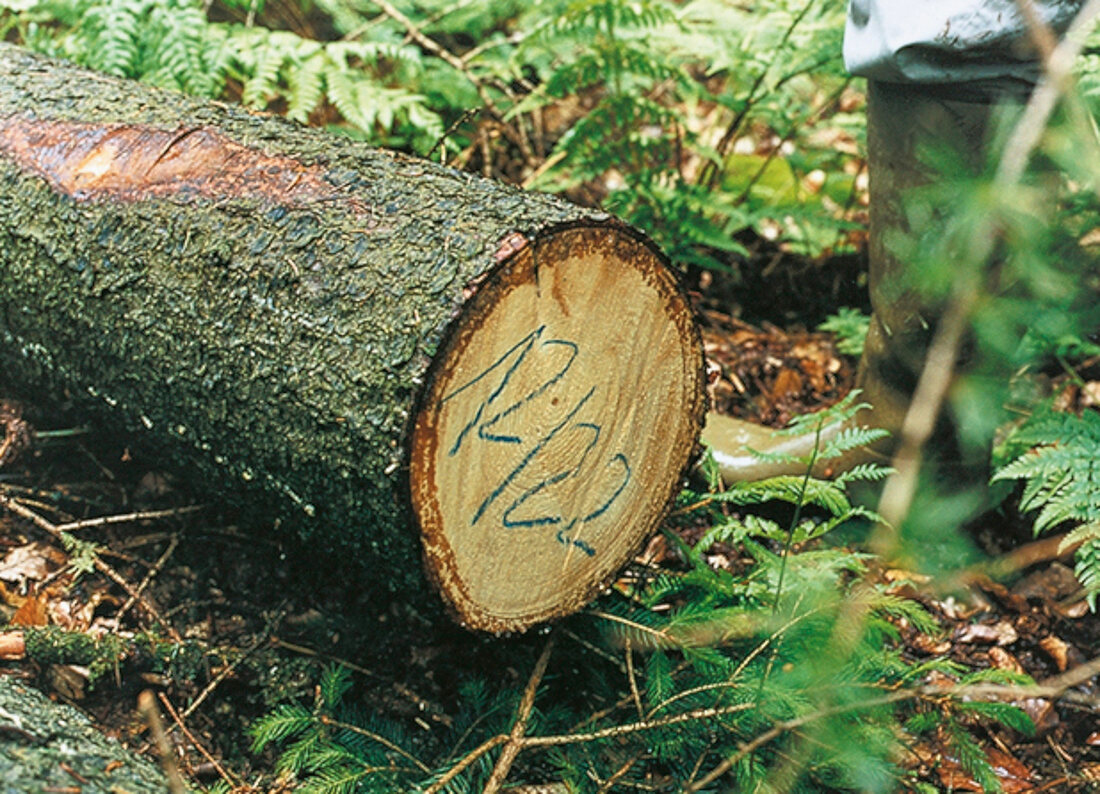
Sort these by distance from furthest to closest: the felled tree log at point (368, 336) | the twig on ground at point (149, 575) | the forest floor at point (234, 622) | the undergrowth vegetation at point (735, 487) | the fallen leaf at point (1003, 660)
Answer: the fallen leaf at point (1003, 660) < the twig on ground at point (149, 575) < the forest floor at point (234, 622) < the felled tree log at point (368, 336) < the undergrowth vegetation at point (735, 487)

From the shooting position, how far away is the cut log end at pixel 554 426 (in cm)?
166

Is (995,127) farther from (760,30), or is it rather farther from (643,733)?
(760,30)

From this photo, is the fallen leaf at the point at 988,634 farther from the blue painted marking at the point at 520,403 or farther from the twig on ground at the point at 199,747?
the twig on ground at the point at 199,747

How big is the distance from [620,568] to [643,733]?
37 centimetres

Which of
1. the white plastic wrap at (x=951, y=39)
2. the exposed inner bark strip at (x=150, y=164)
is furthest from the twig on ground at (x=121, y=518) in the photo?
the white plastic wrap at (x=951, y=39)

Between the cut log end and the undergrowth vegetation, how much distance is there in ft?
0.62

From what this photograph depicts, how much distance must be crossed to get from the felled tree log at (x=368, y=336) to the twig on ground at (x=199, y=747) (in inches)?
18.8

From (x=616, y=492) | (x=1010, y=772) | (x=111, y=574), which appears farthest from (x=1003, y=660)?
(x=111, y=574)

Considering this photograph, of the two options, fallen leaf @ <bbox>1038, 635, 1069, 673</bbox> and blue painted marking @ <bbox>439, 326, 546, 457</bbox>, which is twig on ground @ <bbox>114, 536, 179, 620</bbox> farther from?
fallen leaf @ <bbox>1038, 635, 1069, 673</bbox>

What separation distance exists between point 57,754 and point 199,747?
17.7 inches

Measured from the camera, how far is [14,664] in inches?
73.9

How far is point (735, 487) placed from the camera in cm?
213

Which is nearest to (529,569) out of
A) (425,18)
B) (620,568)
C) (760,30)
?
(620,568)

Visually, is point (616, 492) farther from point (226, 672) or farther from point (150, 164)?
point (150, 164)
